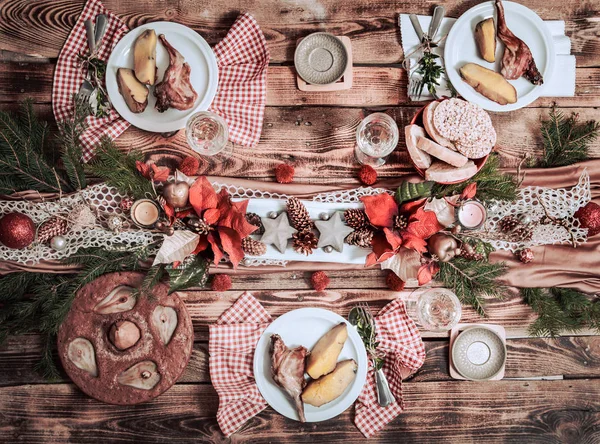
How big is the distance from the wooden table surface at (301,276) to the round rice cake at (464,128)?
22cm

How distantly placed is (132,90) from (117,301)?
79 centimetres

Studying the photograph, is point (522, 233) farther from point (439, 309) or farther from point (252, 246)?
point (252, 246)

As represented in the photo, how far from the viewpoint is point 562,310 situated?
1.98m

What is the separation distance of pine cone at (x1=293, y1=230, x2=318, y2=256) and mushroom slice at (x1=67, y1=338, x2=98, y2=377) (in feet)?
2.88

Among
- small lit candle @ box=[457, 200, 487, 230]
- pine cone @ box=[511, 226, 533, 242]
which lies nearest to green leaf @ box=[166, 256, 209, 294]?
small lit candle @ box=[457, 200, 487, 230]

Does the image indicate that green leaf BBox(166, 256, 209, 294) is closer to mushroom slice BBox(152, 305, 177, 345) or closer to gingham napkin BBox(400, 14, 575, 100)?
mushroom slice BBox(152, 305, 177, 345)

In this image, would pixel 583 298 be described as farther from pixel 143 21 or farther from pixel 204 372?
pixel 143 21

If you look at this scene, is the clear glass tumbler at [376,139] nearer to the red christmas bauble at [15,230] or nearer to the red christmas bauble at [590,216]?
the red christmas bauble at [590,216]

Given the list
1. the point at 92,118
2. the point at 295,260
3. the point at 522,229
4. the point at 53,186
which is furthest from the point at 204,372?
the point at 522,229

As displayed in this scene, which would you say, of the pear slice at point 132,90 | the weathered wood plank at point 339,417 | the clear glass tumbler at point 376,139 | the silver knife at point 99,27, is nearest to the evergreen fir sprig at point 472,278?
the weathered wood plank at point 339,417

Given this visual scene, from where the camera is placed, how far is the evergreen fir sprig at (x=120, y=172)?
178 cm

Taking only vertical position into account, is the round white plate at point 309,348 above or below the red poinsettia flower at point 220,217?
below

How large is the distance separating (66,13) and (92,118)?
0.45 meters

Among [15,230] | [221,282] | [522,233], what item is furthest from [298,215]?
[15,230]
